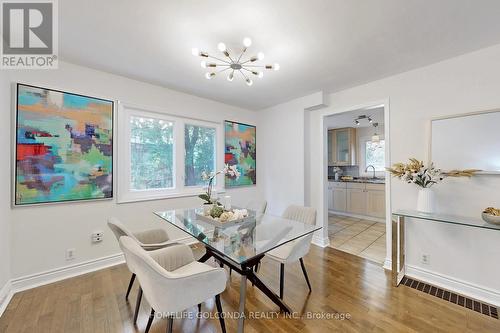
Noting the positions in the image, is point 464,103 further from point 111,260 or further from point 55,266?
point 55,266

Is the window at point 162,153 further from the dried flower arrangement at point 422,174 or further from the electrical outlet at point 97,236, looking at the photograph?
the dried flower arrangement at point 422,174

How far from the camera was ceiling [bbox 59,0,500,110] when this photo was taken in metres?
1.57

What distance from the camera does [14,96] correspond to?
211cm

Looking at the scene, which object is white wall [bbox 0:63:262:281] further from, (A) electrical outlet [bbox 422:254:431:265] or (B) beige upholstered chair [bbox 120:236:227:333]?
(A) electrical outlet [bbox 422:254:431:265]

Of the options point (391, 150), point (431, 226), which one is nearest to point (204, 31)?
point (391, 150)

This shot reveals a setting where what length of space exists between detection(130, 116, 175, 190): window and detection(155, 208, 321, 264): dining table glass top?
88cm

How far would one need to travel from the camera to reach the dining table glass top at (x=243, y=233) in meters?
1.60

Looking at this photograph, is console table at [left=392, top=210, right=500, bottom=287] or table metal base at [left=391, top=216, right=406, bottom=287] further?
table metal base at [left=391, top=216, right=406, bottom=287]

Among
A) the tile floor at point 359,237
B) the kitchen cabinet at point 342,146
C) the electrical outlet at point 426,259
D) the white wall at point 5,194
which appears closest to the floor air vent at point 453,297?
the electrical outlet at point 426,259

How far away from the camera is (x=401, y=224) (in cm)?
253

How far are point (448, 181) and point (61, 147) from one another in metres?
4.45

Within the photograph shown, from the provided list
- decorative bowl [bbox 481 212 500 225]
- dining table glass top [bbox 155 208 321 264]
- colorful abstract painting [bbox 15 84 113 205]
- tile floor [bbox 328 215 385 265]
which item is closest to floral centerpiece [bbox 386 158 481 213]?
decorative bowl [bbox 481 212 500 225]

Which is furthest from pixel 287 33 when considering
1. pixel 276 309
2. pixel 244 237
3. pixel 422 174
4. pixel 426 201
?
pixel 276 309

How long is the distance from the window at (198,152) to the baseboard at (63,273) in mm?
1481
